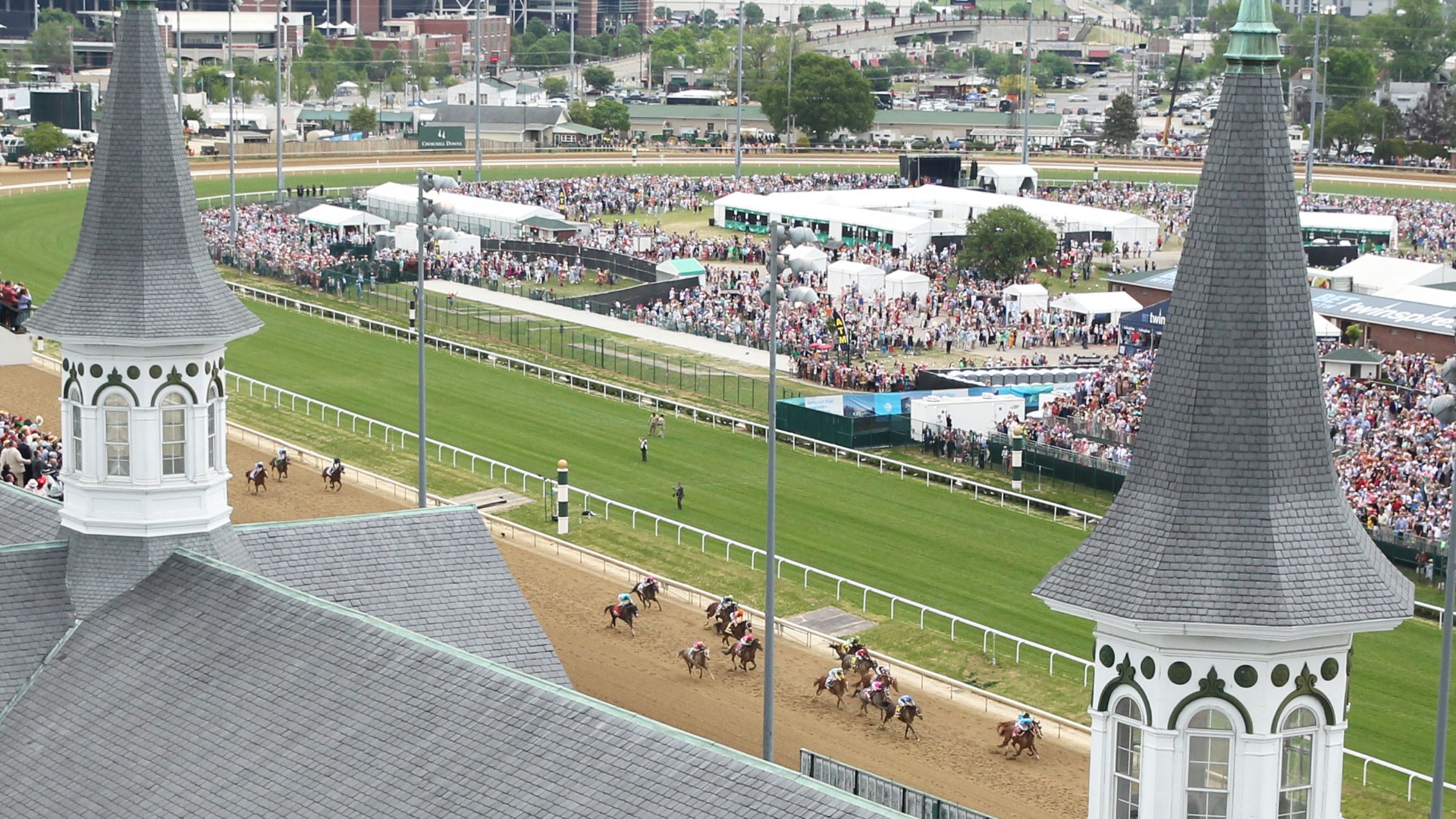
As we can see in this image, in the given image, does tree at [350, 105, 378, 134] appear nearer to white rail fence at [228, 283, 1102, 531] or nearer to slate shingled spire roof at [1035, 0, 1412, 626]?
white rail fence at [228, 283, 1102, 531]

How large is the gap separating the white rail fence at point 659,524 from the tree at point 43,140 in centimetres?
6644

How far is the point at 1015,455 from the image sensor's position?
52688 mm

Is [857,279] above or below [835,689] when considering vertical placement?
above

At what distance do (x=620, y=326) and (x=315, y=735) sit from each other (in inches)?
2314

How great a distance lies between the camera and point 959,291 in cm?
8488

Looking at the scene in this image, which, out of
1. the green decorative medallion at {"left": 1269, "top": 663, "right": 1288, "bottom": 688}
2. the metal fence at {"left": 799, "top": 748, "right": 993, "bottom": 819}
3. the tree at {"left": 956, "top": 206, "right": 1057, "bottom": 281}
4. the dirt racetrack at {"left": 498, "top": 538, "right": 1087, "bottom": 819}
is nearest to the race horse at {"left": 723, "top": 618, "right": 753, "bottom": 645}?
the dirt racetrack at {"left": 498, "top": 538, "right": 1087, "bottom": 819}

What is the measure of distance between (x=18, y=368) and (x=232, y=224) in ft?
95.7

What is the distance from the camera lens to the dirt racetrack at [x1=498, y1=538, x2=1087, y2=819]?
31.1 metres

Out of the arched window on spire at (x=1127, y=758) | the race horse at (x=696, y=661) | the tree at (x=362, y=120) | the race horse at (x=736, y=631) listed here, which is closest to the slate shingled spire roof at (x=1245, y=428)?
the arched window on spire at (x=1127, y=758)

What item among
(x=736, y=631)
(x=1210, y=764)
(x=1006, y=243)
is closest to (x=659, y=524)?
(x=736, y=631)

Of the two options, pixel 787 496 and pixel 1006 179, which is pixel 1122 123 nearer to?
pixel 1006 179

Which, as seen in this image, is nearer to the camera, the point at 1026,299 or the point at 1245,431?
the point at 1245,431

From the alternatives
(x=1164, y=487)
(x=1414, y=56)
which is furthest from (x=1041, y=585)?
(x=1414, y=56)

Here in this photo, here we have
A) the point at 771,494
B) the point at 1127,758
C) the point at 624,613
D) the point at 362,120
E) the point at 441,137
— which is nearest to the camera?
the point at 1127,758
